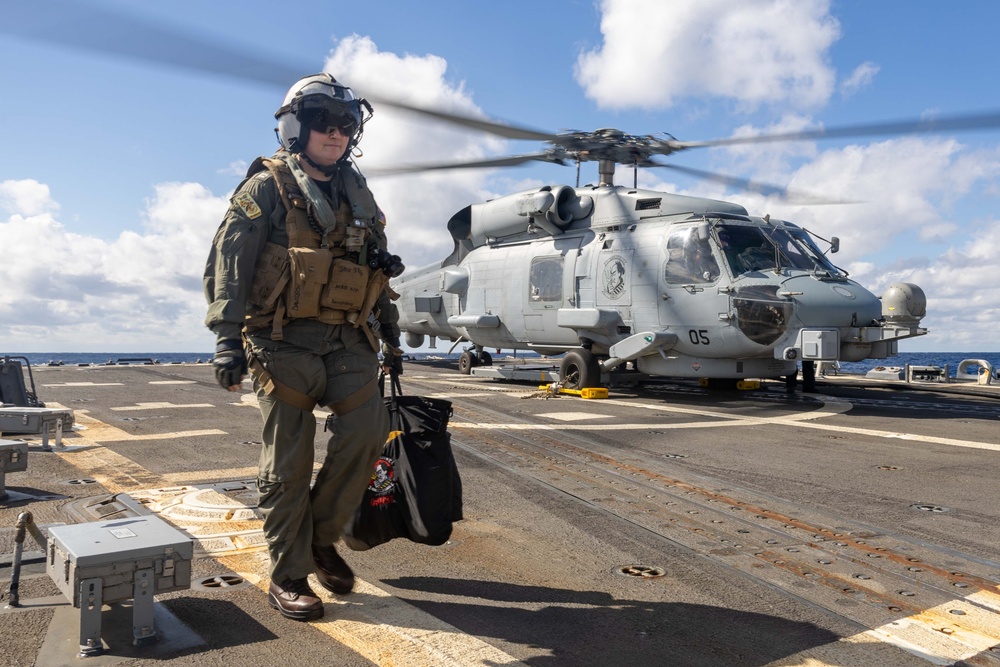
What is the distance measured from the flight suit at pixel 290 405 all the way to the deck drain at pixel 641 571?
139cm

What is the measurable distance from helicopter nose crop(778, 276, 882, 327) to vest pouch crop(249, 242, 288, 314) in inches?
368

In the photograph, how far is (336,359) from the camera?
349 centimetres

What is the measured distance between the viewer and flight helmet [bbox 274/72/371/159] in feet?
11.8

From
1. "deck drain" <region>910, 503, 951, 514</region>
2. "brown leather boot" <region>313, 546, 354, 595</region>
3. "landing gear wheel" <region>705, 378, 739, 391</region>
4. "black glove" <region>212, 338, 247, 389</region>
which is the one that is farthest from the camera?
"landing gear wheel" <region>705, 378, 739, 391</region>

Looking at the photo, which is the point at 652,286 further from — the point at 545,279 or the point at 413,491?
the point at 413,491

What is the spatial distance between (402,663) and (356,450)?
101 cm

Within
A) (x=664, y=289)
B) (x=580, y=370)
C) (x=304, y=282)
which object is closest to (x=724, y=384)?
(x=580, y=370)

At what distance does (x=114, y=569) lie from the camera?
2758 mm

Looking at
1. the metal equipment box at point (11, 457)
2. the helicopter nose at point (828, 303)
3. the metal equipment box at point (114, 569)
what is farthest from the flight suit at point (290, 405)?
the helicopter nose at point (828, 303)

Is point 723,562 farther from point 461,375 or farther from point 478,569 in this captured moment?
point 461,375

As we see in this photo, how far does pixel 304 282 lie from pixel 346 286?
0.21 metres

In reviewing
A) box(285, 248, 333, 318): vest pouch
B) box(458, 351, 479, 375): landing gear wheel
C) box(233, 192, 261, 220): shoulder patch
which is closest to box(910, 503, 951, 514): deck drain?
box(285, 248, 333, 318): vest pouch

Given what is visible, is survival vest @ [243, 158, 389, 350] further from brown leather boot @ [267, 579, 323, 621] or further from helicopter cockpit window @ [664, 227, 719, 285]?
helicopter cockpit window @ [664, 227, 719, 285]

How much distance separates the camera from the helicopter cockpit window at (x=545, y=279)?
14.2 m
